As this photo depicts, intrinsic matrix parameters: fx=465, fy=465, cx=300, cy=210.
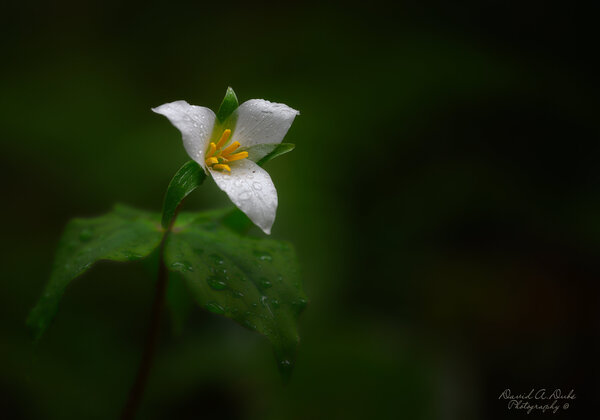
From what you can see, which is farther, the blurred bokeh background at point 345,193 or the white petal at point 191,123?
the blurred bokeh background at point 345,193

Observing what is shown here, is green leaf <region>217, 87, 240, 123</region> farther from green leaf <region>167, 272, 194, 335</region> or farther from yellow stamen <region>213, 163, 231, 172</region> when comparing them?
green leaf <region>167, 272, 194, 335</region>

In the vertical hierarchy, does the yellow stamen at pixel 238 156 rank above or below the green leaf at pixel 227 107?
below

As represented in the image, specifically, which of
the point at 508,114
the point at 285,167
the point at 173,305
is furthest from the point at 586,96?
the point at 173,305

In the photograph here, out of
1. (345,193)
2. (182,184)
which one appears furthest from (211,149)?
(345,193)

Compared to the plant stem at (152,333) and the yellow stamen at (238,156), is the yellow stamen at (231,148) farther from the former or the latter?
the plant stem at (152,333)

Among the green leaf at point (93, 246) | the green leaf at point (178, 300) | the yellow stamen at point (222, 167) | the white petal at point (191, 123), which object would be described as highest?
the white petal at point (191, 123)
